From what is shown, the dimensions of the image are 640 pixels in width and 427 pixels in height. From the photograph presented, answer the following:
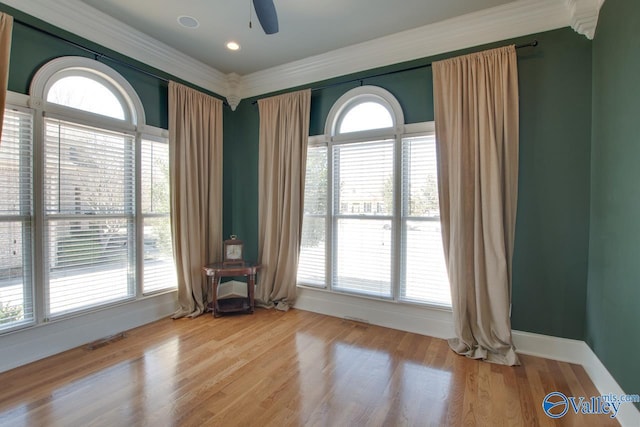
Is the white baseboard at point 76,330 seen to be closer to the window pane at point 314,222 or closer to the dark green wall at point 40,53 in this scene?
the window pane at point 314,222

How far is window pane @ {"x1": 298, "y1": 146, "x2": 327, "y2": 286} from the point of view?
374cm

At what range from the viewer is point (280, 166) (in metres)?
3.79

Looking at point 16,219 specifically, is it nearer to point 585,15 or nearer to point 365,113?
point 365,113

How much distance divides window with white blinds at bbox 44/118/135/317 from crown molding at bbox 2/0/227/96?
0.85m

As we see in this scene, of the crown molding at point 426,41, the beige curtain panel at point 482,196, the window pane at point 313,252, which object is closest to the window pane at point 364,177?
the window pane at point 313,252

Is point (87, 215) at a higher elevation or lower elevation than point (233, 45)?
lower

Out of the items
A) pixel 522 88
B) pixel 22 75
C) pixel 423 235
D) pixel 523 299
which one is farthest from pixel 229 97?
pixel 523 299

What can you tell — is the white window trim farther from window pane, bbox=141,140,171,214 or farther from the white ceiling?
the white ceiling

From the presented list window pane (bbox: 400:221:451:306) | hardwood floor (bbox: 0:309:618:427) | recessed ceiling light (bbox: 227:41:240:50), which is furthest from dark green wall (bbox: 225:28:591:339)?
recessed ceiling light (bbox: 227:41:240:50)

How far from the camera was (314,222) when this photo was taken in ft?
12.5

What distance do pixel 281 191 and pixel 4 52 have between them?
2.58 meters

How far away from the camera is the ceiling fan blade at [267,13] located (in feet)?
5.73

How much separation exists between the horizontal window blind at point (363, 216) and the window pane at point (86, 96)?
7.78 feet

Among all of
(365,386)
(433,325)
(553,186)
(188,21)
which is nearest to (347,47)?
(188,21)
